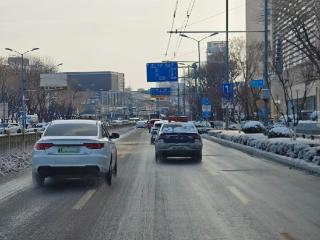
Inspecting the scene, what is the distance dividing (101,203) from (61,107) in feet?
300

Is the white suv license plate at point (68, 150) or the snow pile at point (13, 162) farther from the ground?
the white suv license plate at point (68, 150)

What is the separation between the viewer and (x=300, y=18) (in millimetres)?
21359

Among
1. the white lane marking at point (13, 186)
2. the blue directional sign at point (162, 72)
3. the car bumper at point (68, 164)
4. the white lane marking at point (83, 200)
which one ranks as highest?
the blue directional sign at point (162, 72)

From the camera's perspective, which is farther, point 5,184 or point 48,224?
point 5,184

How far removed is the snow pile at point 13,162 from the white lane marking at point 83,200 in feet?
18.9

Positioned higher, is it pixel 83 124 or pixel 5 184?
pixel 83 124

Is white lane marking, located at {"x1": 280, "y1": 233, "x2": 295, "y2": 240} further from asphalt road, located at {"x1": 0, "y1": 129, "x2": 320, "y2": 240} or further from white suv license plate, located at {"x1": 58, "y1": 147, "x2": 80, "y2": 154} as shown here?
white suv license plate, located at {"x1": 58, "y1": 147, "x2": 80, "y2": 154}

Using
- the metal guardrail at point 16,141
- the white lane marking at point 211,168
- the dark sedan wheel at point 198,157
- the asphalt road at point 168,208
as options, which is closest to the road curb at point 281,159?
the asphalt road at point 168,208

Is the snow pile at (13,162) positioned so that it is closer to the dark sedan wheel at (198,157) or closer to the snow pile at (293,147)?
the dark sedan wheel at (198,157)

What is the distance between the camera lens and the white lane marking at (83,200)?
35.9ft

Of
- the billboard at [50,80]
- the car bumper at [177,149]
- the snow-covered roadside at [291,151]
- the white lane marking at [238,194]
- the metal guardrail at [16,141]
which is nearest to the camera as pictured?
the white lane marking at [238,194]

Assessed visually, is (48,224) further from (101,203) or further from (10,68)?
(10,68)

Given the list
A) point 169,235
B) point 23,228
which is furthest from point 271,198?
point 23,228

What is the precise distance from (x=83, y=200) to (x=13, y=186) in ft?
11.8
